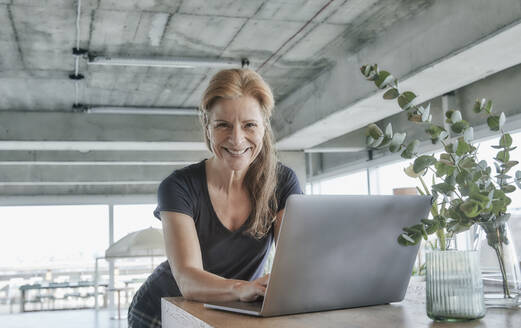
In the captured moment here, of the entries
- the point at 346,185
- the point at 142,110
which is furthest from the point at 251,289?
the point at 346,185

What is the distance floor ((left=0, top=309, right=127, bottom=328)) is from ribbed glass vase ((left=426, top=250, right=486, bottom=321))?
30.1 feet

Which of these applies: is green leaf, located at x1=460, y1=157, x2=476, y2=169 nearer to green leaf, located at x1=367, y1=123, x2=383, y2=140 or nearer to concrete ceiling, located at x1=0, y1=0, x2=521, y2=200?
green leaf, located at x1=367, y1=123, x2=383, y2=140

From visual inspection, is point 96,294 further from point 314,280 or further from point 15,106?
point 314,280

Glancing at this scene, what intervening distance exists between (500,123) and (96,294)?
40.6ft

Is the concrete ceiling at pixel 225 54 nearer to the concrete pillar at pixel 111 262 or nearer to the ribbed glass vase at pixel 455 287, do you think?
the ribbed glass vase at pixel 455 287

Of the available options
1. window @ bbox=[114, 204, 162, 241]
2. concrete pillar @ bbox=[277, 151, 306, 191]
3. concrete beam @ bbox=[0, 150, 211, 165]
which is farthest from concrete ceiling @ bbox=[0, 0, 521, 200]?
window @ bbox=[114, 204, 162, 241]

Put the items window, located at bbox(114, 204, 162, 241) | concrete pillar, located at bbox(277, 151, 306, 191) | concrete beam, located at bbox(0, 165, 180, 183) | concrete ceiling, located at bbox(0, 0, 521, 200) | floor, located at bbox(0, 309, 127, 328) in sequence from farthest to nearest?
window, located at bbox(114, 204, 162, 241)
concrete beam, located at bbox(0, 165, 180, 183)
floor, located at bbox(0, 309, 127, 328)
concrete pillar, located at bbox(277, 151, 306, 191)
concrete ceiling, located at bbox(0, 0, 521, 200)

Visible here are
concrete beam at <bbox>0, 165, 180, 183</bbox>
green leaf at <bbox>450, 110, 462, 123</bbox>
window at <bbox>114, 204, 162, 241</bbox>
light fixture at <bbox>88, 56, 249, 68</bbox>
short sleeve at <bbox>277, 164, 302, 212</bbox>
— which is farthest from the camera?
window at <bbox>114, 204, 162, 241</bbox>

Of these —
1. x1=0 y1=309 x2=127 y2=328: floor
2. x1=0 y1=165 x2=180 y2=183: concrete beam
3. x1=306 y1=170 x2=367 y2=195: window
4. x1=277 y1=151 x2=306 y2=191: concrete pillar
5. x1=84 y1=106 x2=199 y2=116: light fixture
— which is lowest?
x1=0 y1=309 x2=127 y2=328: floor

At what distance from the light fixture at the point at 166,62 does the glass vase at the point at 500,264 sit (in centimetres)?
435

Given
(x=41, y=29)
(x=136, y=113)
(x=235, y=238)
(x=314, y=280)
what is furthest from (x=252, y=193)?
(x=136, y=113)

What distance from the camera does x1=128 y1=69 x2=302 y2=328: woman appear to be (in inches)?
51.4

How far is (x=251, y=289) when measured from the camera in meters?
1.06

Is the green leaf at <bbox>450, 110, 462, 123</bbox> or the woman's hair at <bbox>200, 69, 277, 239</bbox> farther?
the woman's hair at <bbox>200, 69, 277, 239</bbox>
